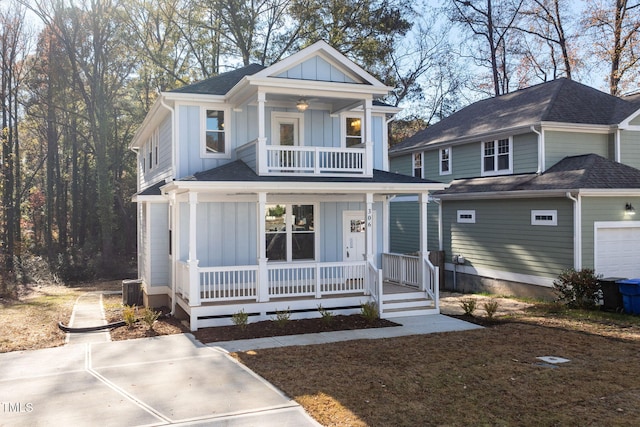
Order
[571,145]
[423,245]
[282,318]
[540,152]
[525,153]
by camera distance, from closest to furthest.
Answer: [282,318], [423,245], [540,152], [571,145], [525,153]

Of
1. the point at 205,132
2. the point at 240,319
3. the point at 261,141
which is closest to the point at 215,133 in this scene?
the point at 205,132

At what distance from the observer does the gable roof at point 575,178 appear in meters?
15.1

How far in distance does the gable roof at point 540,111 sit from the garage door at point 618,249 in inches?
162

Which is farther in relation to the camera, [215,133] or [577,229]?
[577,229]

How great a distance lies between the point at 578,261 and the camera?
1475 cm

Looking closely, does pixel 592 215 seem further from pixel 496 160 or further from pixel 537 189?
pixel 496 160

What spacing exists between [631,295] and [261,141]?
10.0 m

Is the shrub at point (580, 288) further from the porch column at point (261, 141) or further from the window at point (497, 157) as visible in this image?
the porch column at point (261, 141)

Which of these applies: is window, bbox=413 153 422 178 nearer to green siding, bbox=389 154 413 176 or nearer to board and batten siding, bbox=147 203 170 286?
green siding, bbox=389 154 413 176

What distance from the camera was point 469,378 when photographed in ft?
26.2

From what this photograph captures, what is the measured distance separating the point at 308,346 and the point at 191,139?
23.0ft

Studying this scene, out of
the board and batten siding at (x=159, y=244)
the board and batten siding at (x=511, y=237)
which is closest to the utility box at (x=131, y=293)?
the board and batten siding at (x=159, y=244)

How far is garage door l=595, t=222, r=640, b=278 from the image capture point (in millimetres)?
15062

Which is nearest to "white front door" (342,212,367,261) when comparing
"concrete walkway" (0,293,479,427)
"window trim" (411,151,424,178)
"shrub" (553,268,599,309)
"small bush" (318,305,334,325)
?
"small bush" (318,305,334,325)
